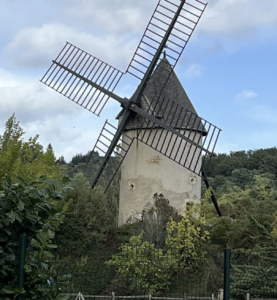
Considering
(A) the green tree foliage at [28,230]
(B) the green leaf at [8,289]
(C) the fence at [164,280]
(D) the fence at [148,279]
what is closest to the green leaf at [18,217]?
(A) the green tree foliage at [28,230]

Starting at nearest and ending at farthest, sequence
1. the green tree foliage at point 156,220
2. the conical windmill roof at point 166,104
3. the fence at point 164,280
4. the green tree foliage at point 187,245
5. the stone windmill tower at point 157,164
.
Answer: the fence at point 164,280
the green tree foliage at point 187,245
the green tree foliage at point 156,220
the conical windmill roof at point 166,104
the stone windmill tower at point 157,164

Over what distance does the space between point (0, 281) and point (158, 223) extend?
12339mm

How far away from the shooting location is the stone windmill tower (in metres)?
18.7

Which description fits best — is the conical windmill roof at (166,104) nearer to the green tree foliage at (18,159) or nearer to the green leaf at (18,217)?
the green tree foliage at (18,159)

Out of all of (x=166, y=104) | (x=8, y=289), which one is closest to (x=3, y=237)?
(x=8, y=289)

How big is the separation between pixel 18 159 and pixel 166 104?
26.2ft

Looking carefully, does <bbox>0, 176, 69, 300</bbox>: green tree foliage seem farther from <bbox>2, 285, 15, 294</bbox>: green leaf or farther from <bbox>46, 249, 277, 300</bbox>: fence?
<bbox>46, 249, 277, 300</bbox>: fence

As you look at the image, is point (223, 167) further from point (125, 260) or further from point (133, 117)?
point (125, 260)

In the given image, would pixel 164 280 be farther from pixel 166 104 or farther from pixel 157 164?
pixel 166 104

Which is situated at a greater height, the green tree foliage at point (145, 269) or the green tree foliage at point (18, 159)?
the green tree foliage at point (18, 159)

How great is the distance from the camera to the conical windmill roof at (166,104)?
60.7 feet

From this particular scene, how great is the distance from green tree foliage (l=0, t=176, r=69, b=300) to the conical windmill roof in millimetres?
13922

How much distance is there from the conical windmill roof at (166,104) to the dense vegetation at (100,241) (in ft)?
8.14

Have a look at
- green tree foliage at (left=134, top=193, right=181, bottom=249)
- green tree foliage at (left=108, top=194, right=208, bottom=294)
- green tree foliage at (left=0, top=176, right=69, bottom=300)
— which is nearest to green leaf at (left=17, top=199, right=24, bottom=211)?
green tree foliage at (left=0, top=176, right=69, bottom=300)
